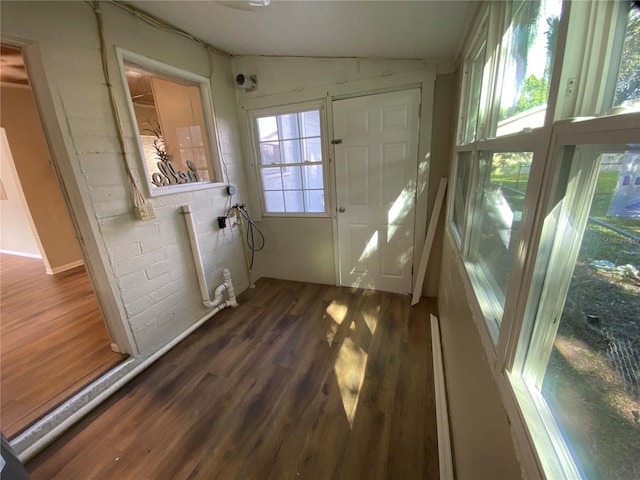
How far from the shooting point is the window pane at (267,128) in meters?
2.82

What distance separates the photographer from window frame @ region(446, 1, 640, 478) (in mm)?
437

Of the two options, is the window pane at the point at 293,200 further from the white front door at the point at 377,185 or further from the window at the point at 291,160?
the white front door at the point at 377,185

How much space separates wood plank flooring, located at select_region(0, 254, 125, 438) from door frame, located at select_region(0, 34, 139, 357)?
275mm

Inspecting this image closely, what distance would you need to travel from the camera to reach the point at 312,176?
9.31ft

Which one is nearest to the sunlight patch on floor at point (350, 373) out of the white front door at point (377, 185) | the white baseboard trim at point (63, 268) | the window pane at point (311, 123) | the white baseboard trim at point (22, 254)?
the white front door at point (377, 185)

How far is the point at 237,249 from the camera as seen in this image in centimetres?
297

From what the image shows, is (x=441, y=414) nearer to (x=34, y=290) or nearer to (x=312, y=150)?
(x=312, y=150)

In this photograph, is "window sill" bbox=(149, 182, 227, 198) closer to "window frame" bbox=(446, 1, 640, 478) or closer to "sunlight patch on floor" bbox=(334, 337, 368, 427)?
"sunlight patch on floor" bbox=(334, 337, 368, 427)

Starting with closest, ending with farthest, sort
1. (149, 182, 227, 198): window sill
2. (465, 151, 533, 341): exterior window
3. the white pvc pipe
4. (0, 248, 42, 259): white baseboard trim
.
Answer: (465, 151, 533, 341): exterior window → the white pvc pipe → (149, 182, 227, 198): window sill → (0, 248, 42, 259): white baseboard trim

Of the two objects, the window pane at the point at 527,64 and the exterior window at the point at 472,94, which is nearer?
the window pane at the point at 527,64

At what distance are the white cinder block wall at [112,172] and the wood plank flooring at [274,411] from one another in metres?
0.43

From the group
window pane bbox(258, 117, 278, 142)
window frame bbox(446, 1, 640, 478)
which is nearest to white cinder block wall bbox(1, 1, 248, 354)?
window pane bbox(258, 117, 278, 142)

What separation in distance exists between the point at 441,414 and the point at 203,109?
3.11 meters

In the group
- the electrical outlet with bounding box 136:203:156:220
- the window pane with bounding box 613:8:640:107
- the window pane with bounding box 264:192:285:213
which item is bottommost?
the window pane with bounding box 264:192:285:213
